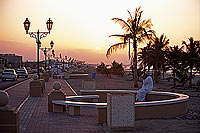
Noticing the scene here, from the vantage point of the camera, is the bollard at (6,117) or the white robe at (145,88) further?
the white robe at (145,88)

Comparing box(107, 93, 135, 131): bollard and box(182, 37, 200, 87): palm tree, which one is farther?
box(182, 37, 200, 87): palm tree

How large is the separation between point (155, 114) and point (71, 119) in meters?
2.82

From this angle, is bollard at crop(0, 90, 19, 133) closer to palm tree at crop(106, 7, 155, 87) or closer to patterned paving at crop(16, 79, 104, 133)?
patterned paving at crop(16, 79, 104, 133)

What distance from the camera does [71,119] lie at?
10.5 m

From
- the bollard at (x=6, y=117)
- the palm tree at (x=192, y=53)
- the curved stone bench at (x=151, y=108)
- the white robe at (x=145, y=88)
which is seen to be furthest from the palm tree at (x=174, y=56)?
the bollard at (x=6, y=117)

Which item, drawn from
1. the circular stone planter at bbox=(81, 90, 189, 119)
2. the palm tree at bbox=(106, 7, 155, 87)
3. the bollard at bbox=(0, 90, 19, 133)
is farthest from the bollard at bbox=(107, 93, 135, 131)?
the palm tree at bbox=(106, 7, 155, 87)

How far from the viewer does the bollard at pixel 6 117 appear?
730 cm

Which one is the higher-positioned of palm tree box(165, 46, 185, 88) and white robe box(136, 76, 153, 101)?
palm tree box(165, 46, 185, 88)

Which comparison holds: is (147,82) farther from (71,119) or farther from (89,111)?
(71,119)

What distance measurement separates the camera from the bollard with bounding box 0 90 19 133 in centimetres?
730

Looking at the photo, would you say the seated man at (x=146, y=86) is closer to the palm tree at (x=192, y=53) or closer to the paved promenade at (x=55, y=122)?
the paved promenade at (x=55, y=122)

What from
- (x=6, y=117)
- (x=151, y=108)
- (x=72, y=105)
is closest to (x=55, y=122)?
(x=72, y=105)

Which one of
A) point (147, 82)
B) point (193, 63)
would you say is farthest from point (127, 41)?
point (147, 82)

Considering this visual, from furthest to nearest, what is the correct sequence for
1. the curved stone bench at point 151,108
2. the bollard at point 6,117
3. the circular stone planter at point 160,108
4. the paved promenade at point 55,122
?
the circular stone planter at point 160,108, the curved stone bench at point 151,108, the paved promenade at point 55,122, the bollard at point 6,117
